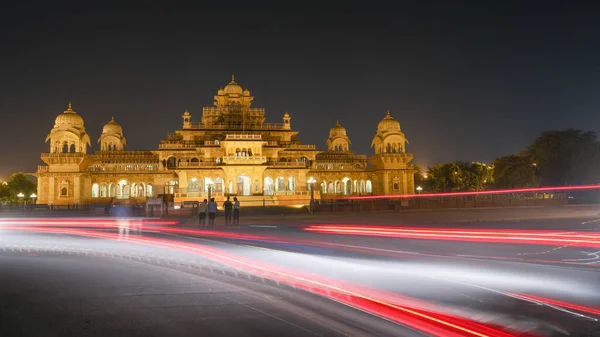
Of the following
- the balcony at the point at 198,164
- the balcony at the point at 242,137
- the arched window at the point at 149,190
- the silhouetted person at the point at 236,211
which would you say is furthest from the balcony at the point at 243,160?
the silhouetted person at the point at 236,211

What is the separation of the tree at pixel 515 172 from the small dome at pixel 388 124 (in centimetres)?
1809

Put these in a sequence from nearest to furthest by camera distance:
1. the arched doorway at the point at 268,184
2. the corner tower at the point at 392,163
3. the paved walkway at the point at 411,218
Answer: the paved walkway at the point at 411,218 < the arched doorway at the point at 268,184 < the corner tower at the point at 392,163

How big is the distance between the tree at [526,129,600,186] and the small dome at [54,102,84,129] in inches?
2559

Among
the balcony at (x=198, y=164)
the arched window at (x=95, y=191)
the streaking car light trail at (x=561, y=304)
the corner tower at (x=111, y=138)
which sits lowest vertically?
the streaking car light trail at (x=561, y=304)

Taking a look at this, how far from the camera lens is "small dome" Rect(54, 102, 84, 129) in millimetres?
67613

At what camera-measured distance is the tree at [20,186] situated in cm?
9131

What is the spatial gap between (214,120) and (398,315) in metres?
67.5

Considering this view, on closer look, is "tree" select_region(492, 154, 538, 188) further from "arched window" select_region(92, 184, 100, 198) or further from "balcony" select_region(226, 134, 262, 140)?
"arched window" select_region(92, 184, 100, 198)

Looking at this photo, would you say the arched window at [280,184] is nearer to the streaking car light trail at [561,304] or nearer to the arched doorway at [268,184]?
the arched doorway at [268,184]

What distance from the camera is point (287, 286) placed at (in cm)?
1020

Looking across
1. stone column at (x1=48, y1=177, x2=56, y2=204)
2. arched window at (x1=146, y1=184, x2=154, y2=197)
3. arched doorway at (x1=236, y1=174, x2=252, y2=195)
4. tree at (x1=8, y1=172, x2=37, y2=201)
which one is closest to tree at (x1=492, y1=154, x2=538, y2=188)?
arched doorway at (x1=236, y1=174, x2=252, y2=195)

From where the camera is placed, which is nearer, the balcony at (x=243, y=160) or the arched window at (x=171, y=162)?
the balcony at (x=243, y=160)

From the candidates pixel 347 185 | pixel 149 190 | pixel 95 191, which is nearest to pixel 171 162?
pixel 149 190

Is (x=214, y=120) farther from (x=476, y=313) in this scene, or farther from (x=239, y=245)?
(x=476, y=313)
